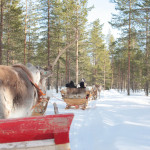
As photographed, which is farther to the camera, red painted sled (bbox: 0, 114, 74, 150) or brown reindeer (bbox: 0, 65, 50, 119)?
brown reindeer (bbox: 0, 65, 50, 119)

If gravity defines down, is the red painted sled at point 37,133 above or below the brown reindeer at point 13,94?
below

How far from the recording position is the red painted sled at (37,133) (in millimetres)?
1235

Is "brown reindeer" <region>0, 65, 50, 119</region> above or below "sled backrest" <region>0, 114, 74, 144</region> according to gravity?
above

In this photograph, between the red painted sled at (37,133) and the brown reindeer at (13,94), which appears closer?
the red painted sled at (37,133)

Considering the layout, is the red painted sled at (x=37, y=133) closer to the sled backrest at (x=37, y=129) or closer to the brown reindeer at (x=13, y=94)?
the sled backrest at (x=37, y=129)

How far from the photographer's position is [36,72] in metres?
3.07

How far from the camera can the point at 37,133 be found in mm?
1311

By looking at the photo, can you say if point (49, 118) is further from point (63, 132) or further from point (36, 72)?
point (36, 72)

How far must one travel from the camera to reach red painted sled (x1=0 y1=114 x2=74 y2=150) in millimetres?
1235

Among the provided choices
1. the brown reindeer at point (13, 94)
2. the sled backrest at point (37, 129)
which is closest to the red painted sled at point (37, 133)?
the sled backrest at point (37, 129)

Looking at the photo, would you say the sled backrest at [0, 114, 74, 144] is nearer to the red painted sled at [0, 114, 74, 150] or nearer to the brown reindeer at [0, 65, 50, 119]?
the red painted sled at [0, 114, 74, 150]

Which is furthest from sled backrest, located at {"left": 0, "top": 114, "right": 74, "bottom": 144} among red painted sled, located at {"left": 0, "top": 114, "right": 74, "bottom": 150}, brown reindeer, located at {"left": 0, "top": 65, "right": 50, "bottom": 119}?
brown reindeer, located at {"left": 0, "top": 65, "right": 50, "bottom": 119}

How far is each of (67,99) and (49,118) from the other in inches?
271

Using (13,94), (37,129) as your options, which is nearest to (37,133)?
(37,129)
